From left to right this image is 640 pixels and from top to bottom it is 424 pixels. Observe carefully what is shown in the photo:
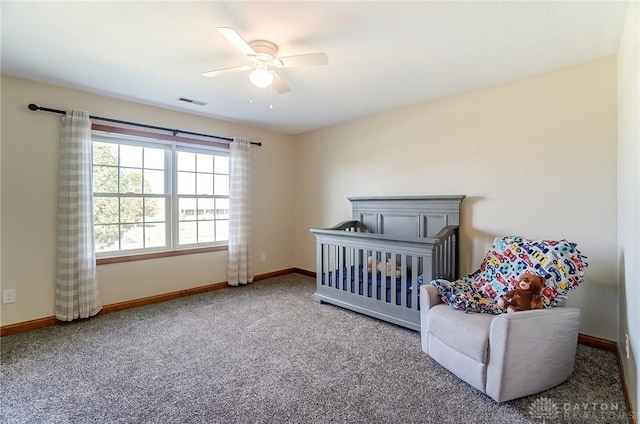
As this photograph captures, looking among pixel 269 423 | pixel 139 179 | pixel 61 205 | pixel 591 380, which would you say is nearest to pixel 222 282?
pixel 139 179

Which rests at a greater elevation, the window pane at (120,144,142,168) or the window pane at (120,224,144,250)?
the window pane at (120,144,142,168)

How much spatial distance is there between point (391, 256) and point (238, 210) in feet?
7.38

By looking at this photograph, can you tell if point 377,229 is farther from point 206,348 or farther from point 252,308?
point 206,348

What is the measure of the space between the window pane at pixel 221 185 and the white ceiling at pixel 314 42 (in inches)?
51.2

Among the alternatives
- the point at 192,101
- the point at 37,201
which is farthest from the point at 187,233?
the point at 192,101

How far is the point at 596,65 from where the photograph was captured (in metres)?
2.40

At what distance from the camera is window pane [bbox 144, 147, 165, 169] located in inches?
141

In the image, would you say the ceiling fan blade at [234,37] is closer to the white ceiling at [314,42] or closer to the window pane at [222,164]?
the white ceiling at [314,42]

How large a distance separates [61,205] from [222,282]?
6.58ft

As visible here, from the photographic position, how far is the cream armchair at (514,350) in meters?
1.72

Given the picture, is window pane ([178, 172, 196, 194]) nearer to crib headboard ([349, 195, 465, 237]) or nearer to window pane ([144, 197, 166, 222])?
A: window pane ([144, 197, 166, 222])

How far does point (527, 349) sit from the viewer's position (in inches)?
68.7

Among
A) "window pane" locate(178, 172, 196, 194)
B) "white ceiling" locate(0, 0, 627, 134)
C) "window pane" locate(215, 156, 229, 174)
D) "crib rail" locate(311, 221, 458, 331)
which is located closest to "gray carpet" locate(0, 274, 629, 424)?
"crib rail" locate(311, 221, 458, 331)

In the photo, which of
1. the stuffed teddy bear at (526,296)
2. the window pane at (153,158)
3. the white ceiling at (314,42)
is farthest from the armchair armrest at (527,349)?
the window pane at (153,158)
